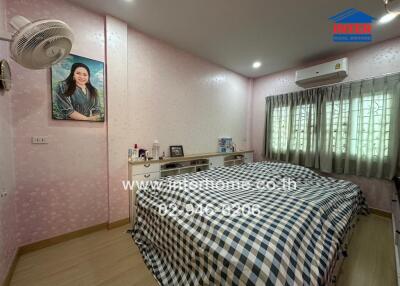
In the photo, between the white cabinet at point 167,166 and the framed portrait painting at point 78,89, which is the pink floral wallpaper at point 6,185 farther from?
the white cabinet at point 167,166

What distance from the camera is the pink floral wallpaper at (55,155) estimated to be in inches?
63.6

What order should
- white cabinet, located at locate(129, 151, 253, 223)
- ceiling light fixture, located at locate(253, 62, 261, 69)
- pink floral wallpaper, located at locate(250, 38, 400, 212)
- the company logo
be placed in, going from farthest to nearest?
ceiling light fixture, located at locate(253, 62, 261, 69), pink floral wallpaper, located at locate(250, 38, 400, 212), white cabinet, located at locate(129, 151, 253, 223), the company logo

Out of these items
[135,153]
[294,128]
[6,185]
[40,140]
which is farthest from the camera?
[294,128]

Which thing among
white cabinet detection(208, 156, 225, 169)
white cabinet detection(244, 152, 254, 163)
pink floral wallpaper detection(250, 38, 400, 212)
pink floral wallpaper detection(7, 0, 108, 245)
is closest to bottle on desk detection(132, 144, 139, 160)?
pink floral wallpaper detection(7, 0, 108, 245)

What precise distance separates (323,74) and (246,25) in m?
1.50

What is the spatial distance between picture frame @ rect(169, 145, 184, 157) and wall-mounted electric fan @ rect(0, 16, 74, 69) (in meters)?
1.82

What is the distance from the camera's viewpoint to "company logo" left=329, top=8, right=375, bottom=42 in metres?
1.92

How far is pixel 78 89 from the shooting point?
1878 mm

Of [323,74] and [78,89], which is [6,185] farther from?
[323,74]

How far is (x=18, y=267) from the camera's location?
1.49 m

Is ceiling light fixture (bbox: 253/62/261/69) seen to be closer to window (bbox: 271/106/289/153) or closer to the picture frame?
window (bbox: 271/106/289/153)

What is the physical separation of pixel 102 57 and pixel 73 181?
1482 millimetres

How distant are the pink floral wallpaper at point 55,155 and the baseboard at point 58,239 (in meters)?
0.04

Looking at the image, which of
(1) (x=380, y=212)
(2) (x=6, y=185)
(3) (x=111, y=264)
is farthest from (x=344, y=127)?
(2) (x=6, y=185)
